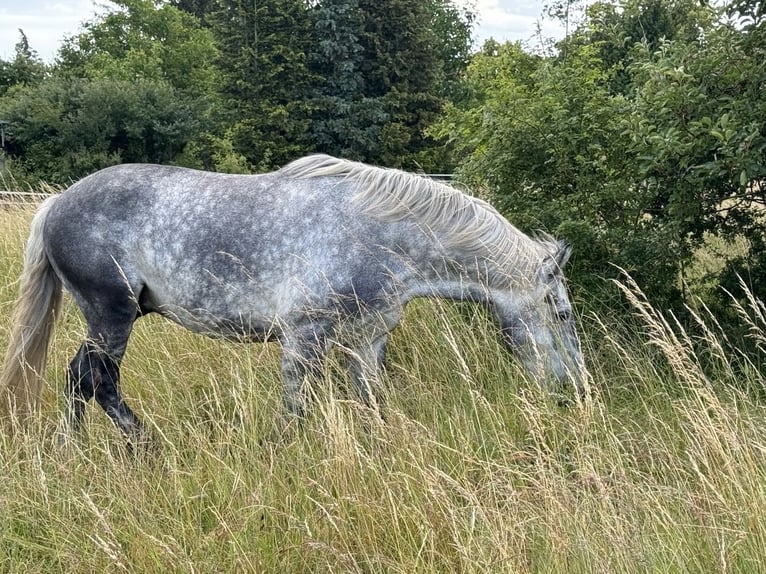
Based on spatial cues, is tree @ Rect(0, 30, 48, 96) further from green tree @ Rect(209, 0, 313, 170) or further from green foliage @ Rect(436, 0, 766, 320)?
green foliage @ Rect(436, 0, 766, 320)

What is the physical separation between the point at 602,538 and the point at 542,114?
3.45 meters

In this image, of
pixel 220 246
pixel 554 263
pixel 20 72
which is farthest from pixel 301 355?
pixel 20 72

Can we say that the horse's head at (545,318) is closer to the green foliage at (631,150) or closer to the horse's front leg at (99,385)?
the green foliage at (631,150)

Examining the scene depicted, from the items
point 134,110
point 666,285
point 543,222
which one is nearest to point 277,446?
point 543,222

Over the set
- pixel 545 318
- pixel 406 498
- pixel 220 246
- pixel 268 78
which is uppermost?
pixel 268 78

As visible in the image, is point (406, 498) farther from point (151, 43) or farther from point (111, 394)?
point (151, 43)

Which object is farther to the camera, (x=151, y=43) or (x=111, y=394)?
(x=151, y=43)

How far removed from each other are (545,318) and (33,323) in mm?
2810

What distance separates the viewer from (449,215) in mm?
3553

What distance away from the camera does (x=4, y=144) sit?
22.5 metres

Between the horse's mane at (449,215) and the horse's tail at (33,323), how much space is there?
1.79 metres

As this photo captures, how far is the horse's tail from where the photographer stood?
141 inches

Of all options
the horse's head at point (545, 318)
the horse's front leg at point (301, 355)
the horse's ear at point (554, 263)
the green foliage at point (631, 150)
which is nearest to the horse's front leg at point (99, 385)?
the horse's front leg at point (301, 355)

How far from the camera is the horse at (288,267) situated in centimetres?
342
